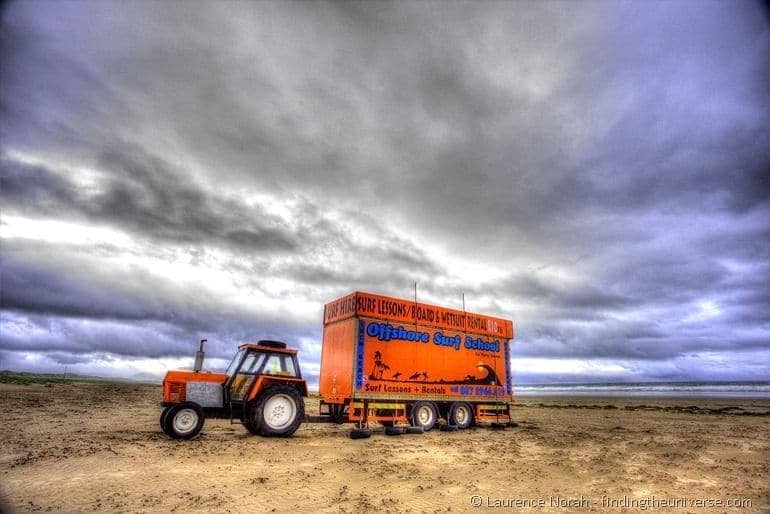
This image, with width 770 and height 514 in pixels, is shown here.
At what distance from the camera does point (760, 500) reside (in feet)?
19.8

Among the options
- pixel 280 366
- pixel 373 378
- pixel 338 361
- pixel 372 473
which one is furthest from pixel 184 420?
pixel 372 473

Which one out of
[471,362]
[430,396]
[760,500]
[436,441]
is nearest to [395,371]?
[430,396]

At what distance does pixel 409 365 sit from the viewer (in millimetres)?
13859

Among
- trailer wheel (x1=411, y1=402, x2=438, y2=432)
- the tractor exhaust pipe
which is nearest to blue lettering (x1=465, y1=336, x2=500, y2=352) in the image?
trailer wheel (x1=411, y1=402, x2=438, y2=432)

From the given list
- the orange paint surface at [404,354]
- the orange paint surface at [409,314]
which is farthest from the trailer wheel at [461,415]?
the orange paint surface at [409,314]

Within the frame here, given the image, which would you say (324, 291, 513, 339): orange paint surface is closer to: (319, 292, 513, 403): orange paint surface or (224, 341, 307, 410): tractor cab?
(319, 292, 513, 403): orange paint surface

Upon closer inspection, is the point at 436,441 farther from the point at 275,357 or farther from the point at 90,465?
the point at 90,465

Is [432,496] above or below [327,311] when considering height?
below

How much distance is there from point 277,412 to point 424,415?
5322mm

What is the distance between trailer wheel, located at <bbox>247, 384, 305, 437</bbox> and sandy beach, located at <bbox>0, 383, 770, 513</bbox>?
1.37 ft

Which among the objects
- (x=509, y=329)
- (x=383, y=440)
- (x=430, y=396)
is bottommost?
(x=383, y=440)

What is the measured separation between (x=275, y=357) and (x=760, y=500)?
10.7 metres

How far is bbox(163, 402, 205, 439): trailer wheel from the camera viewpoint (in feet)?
32.5

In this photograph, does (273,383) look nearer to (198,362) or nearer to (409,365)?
(198,362)
